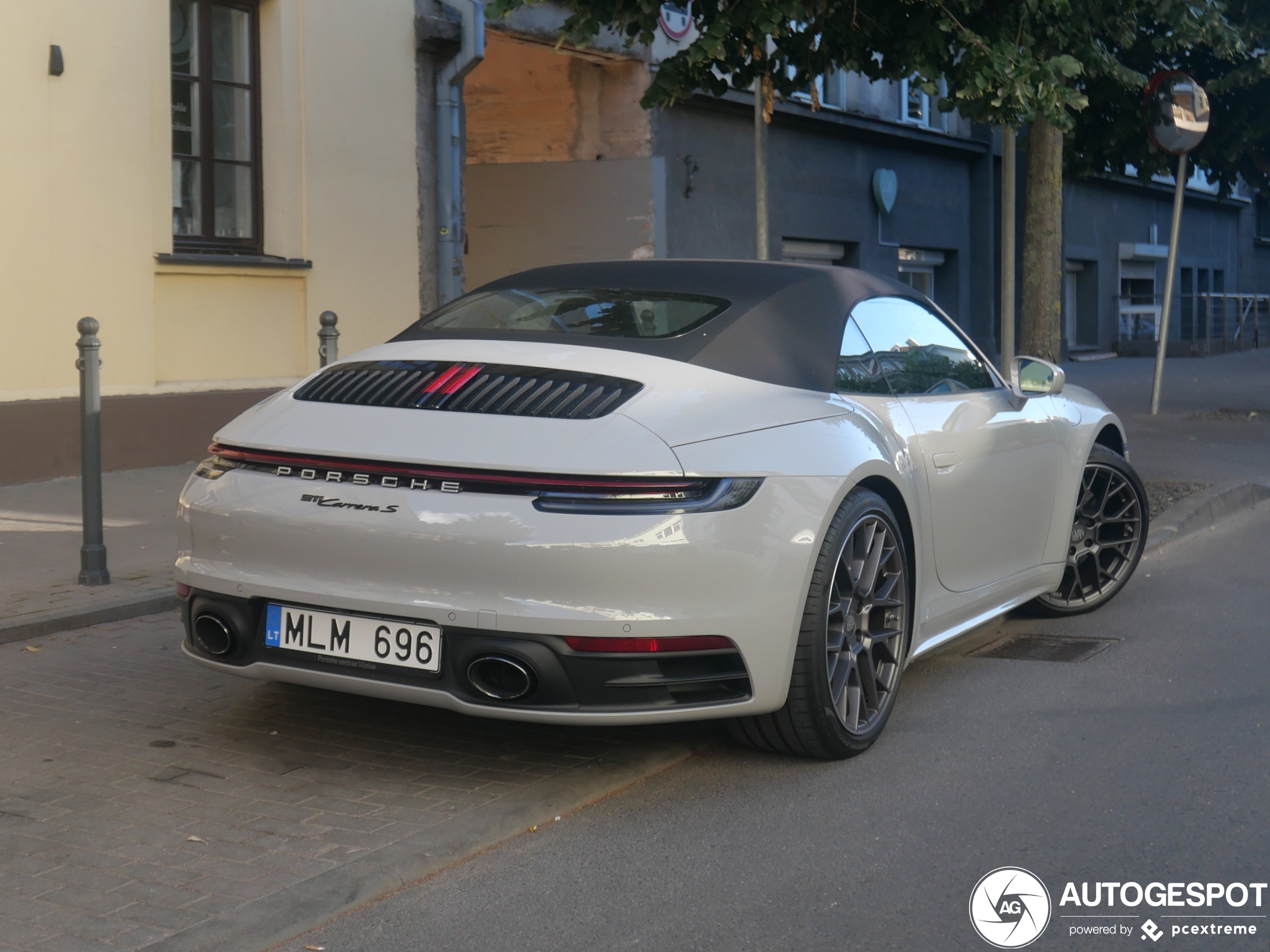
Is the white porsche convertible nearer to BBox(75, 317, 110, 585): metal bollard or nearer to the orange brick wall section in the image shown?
BBox(75, 317, 110, 585): metal bollard

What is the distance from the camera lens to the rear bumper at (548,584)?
3.58 m

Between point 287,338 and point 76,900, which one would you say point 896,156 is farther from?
point 76,900

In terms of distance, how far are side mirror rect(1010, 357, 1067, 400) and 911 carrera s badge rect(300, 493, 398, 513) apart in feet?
8.84

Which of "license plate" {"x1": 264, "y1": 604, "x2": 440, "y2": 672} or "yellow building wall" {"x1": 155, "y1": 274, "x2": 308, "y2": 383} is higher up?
"yellow building wall" {"x1": 155, "y1": 274, "x2": 308, "y2": 383}

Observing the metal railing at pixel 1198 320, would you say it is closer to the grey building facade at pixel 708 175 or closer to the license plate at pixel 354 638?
the grey building facade at pixel 708 175

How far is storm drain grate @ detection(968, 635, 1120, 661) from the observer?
219 inches

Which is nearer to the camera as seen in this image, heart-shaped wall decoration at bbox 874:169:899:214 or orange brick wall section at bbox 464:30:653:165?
orange brick wall section at bbox 464:30:653:165

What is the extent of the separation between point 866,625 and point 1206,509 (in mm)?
5555

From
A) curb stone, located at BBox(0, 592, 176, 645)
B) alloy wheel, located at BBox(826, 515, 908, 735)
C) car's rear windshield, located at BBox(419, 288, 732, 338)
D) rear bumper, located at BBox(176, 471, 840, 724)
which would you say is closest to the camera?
rear bumper, located at BBox(176, 471, 840, 724)

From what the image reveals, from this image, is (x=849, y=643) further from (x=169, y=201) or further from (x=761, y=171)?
(x=169, y=201)

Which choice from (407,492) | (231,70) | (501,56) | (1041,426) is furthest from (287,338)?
(407,492)

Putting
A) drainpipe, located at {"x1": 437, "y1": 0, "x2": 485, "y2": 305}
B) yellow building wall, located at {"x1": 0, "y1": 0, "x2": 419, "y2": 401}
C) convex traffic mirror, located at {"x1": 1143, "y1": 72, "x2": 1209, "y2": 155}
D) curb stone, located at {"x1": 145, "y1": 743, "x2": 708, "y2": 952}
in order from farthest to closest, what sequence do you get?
drainpipe, located at {"x1": 437, "y1": 0, "x2": 485, "y2": 305} → convex traffic mirror, located at {"x1": 1143, "y1": 72, "x2": 1209, "y2": 155} → yellow building wall, located at {"x1": 0, "y1": 0, "x2": 419, "y2": 401} → curb stone, located at {"x1": 145, "y1": 743, "x2": 708, "y2": 952}

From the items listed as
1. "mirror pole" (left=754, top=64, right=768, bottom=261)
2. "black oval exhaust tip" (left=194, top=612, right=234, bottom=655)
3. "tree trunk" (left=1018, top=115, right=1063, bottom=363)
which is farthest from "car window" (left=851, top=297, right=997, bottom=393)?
"tree trunk" (left=1018, top=115, right=1063, bottom=363)

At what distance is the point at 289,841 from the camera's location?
3.48m
